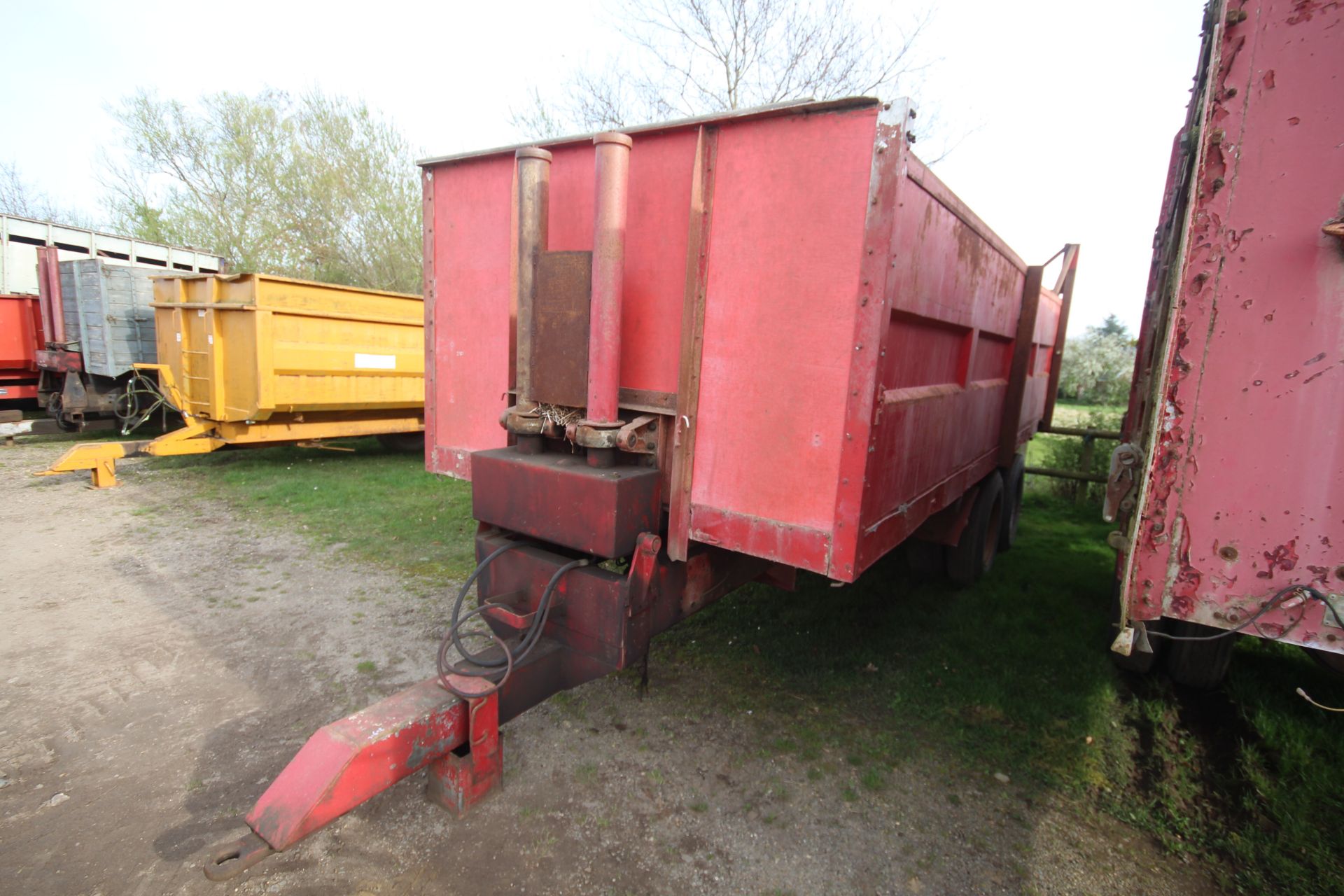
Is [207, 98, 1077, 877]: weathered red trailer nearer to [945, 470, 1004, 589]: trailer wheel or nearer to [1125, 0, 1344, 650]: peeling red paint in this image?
[1125, 0, 1344, 650]: peeling red paint

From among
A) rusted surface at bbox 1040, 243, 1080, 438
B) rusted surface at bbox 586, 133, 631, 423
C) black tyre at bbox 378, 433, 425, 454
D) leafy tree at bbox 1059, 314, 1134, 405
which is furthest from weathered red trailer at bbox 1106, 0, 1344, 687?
leafy tree at bbox 1059, 314, 1134, 405

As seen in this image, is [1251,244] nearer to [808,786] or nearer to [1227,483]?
[1227,483]

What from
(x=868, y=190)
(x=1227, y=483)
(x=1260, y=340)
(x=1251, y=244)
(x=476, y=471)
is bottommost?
(x=476, y=471)

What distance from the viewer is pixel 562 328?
262 centimetres

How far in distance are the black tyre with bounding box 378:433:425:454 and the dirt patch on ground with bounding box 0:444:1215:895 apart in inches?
222

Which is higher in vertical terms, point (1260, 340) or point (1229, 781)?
point (1260, 340)

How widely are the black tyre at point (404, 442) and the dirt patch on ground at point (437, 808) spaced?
564 cm

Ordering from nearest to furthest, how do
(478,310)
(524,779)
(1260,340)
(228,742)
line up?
(1260,340)
(524,779)
(228,742)
(478,310)

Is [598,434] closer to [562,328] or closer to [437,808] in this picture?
[562,328]

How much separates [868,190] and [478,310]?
1890 millimetres

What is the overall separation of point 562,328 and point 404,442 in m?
7.84

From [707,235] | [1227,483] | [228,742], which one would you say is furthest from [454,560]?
[1227,483]

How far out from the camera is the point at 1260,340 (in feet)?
5.26

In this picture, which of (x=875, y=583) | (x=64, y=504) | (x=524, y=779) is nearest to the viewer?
(x=524, y=779)
